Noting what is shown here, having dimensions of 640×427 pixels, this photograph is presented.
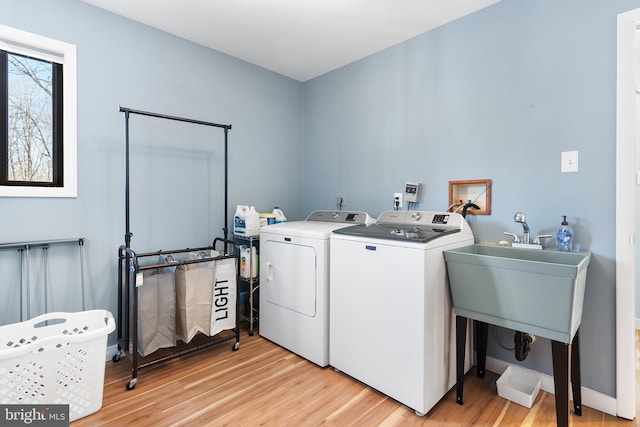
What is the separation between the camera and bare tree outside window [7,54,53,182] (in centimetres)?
201

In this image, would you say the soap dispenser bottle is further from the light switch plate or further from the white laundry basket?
the white laundry basket

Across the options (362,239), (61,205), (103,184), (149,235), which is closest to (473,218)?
(362,239)

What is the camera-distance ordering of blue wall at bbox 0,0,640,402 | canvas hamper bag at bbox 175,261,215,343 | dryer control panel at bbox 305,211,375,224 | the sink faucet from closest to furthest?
1. blue wall at bbox 0,0,640,402
2. the sink faucet
3. canvas hamper bag at bbox 175,261,215,343
4. dryer control panel at bbox 305,211,375,224

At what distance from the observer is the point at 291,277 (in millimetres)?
2387

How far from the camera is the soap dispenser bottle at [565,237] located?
181 cm

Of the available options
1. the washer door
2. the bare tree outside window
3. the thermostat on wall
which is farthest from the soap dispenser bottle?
the bare tree outside window

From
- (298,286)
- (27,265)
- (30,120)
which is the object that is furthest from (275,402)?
(30,120)

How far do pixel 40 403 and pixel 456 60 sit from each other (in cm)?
313

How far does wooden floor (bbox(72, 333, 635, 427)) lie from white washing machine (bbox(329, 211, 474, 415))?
0.35ft

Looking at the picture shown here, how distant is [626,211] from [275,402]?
2.12 meters

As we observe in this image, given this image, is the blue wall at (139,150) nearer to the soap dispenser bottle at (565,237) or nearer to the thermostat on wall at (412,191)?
the thermostat on wall at (412,191)

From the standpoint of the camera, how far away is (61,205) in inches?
82.4

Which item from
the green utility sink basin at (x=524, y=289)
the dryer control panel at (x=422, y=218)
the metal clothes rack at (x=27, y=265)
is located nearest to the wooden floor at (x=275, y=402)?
the green utility sink basin at (x=524, y=289)

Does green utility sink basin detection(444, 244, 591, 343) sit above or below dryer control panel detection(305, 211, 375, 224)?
below
